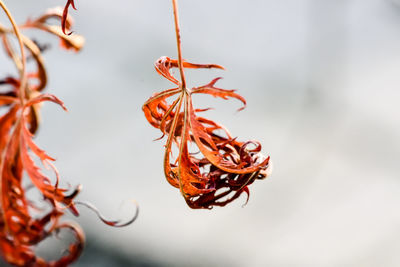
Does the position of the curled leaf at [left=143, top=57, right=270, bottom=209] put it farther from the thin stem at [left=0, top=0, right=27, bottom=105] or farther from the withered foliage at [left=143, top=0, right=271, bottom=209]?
the thin stem at [left=0, top=0, right=27, bottom=105]

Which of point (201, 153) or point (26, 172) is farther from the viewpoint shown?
point (26, 172)

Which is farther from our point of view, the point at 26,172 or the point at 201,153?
the point at 26,172

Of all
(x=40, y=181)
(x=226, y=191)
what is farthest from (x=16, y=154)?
(x=226, y=191)

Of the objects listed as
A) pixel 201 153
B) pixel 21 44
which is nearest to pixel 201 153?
pixel 201 153

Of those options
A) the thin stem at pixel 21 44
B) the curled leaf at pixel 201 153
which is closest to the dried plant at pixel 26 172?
the thin stem at pixel 21 44

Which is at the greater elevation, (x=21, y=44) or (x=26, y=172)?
(x=21, y=44)

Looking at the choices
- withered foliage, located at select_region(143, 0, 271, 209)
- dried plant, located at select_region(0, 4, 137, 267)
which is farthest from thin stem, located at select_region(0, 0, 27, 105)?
withered foliage, located at select_region(143, 0, 271, 209)

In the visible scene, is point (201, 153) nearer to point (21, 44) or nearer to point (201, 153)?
point (201, 153)

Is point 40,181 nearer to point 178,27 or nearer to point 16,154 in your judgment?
point 16,154
